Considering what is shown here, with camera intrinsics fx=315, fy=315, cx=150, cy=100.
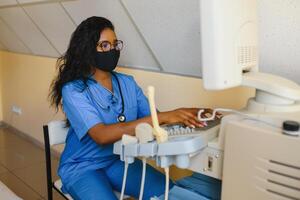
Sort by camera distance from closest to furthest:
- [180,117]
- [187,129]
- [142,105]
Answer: [187,129], [180,117], [142,105]

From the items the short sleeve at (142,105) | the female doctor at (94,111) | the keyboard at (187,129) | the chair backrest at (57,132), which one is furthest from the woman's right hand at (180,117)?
the chair backrest at (57,132)

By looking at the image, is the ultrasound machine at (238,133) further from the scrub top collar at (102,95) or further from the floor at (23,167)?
the floor at (23,167)

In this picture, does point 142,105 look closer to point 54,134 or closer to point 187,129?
point 54,134

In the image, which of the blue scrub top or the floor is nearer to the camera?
the blue scrub top

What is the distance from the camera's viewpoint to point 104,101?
1.51 m

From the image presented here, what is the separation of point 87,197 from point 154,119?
63 centimetres

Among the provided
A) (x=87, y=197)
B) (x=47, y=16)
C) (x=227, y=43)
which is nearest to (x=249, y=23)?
(x=227, y=43)

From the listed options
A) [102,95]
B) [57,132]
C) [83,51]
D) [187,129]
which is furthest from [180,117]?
[57,132]

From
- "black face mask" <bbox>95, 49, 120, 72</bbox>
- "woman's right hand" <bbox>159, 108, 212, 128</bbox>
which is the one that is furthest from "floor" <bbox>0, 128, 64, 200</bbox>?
"woman's right hand" <bbox>159, 108, 212, 128</bbox>

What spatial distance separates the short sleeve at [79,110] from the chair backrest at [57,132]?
28 cm

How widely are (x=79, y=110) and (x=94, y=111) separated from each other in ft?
0.21

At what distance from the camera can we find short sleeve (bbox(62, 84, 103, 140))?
4.47ft

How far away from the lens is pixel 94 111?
1.39 metres

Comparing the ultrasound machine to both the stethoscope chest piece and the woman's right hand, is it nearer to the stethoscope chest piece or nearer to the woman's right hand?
the woman's right hand
